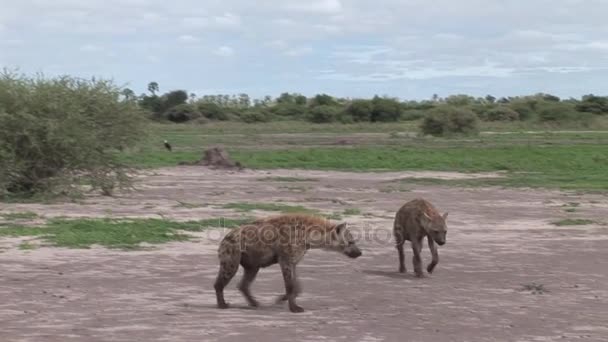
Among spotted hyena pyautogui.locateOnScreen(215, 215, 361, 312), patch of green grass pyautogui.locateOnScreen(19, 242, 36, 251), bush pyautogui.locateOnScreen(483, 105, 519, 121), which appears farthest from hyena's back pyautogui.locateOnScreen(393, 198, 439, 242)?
bush pyautogui.locateOnScreen(483, 105, 519, 121)

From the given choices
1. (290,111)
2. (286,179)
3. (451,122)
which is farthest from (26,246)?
(290,111)

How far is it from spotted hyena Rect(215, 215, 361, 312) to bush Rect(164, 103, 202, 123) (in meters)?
78.9

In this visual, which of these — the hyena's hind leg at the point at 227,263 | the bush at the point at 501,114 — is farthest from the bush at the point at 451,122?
the hyena's hind leg at the point at 227,263

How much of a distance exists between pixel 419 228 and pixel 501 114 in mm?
77707

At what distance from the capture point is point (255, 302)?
1008cm

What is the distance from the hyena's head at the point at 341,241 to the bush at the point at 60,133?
48.1 feet

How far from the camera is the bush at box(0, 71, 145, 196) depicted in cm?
2375

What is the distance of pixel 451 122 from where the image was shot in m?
63.8

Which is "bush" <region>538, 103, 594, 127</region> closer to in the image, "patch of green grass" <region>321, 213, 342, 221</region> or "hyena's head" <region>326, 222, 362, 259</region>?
"patch of green grass" <region>321, 213, 342, 221</region>

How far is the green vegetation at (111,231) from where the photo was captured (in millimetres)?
14822

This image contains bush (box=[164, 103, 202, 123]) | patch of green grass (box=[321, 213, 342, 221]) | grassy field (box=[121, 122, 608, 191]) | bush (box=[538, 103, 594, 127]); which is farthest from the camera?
bush (box=[164, 103, 202, 123])

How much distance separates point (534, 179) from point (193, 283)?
2291cm

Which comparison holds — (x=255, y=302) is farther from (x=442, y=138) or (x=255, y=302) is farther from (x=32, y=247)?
(x=442, y=138)

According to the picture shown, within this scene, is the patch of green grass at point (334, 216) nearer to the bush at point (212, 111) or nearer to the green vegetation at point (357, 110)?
the green vegetation at point (357, 110)
